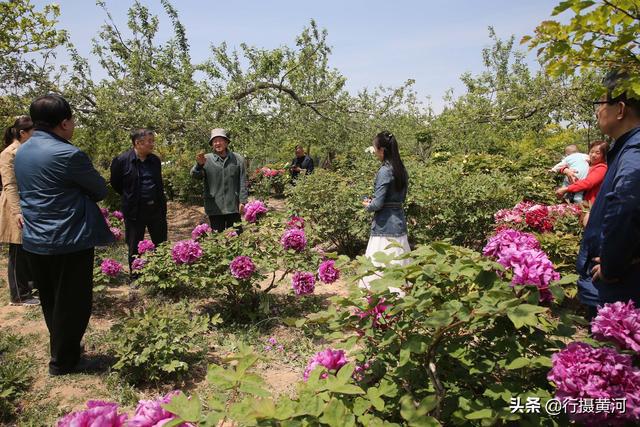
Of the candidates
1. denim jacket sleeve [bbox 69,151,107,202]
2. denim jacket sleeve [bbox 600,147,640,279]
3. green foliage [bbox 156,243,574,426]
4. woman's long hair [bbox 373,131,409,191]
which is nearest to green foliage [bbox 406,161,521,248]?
woman's long hair [bbox 373,131,409,191]

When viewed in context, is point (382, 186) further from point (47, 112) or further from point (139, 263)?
point (47, 112)

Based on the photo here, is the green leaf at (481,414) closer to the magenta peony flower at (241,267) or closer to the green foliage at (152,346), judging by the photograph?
the green foliage at (152,346)

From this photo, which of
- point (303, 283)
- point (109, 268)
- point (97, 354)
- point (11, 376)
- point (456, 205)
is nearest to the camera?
point (11, 376)

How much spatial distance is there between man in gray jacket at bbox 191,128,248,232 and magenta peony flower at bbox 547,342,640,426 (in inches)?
164

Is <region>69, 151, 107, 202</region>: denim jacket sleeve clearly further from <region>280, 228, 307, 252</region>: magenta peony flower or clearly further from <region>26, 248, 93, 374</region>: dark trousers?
<region>280, 228, 307, 252</region>: magenta peony flower

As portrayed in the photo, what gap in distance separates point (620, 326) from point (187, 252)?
3.13 metres

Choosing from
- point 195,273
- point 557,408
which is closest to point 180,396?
point 557,408

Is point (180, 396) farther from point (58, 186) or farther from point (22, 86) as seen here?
point (22, 86)

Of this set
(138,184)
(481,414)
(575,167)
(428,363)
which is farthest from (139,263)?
(575,167)

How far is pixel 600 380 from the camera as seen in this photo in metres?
1.04

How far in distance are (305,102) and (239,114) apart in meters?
1.79

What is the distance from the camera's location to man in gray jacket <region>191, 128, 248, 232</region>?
5.00 m

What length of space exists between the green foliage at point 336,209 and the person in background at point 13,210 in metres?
3.27

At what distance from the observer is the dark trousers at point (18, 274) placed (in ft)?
14.1
